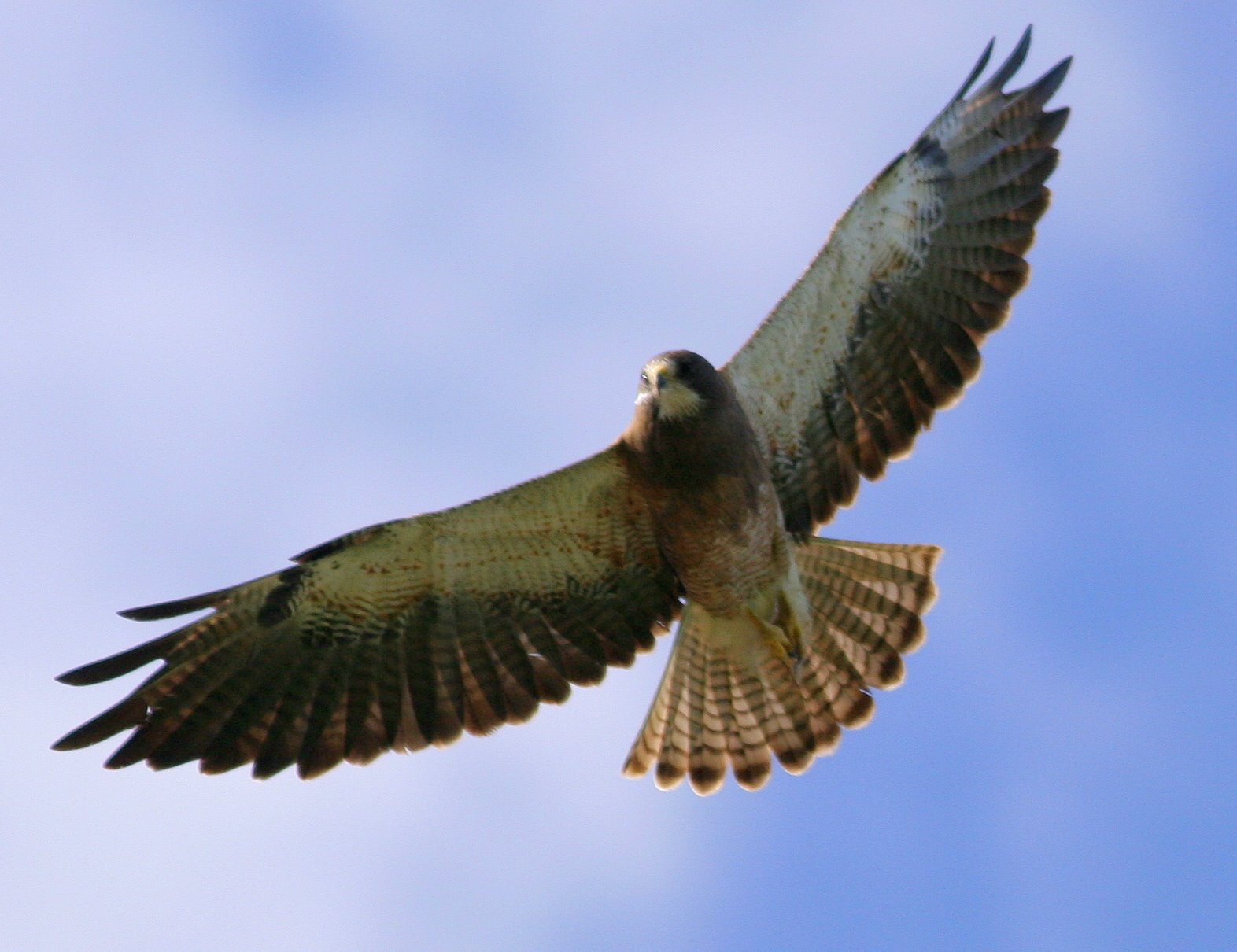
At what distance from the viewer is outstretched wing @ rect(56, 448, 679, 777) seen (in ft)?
34.4

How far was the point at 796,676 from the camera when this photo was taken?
444 inches

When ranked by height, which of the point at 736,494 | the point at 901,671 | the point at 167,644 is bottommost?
the point at 901,671

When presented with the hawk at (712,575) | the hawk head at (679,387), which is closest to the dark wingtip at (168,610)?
the hawk at (712,575)

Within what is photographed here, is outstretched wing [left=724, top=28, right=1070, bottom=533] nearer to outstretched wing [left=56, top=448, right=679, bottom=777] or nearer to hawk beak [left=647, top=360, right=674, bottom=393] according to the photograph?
hawk beak [left=647, top=360, right=674, bottom=393]

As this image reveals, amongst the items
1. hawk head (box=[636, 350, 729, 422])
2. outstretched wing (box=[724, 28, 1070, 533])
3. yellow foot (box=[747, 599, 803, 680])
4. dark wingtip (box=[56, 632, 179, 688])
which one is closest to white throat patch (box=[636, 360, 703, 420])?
hawk head (box=[636, 350, 729, 422])

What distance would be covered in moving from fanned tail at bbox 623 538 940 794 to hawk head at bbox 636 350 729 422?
4.87 ft

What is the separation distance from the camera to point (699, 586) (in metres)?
10.8

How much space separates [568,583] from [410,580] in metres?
0.92

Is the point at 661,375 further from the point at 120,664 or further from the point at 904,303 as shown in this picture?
the point at 120,664

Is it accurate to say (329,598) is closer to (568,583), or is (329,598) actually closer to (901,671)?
(568,583)

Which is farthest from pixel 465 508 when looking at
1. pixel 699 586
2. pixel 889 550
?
pixel 889 550

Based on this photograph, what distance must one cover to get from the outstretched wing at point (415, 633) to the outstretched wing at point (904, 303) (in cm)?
107

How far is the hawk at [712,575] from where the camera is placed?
10.5 meters

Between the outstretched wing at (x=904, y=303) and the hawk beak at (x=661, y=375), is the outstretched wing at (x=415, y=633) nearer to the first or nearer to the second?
the hawk beak at (x=661, y=375)
